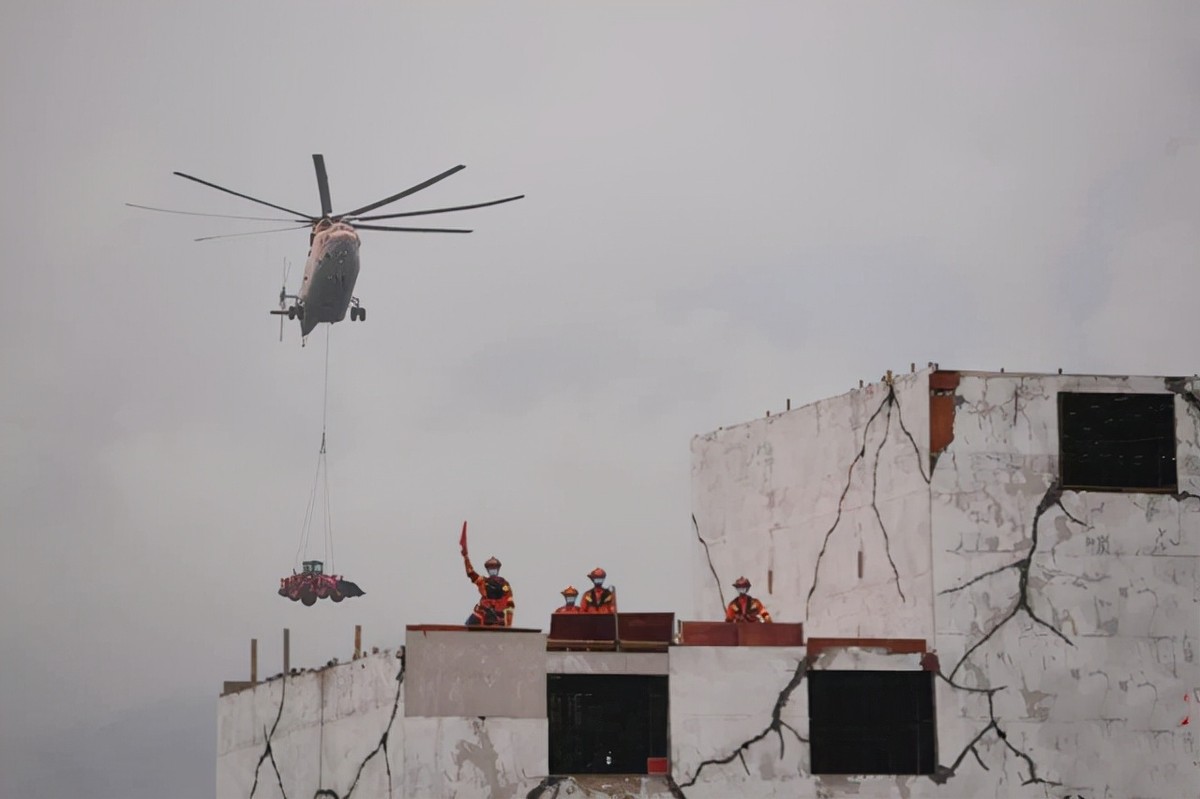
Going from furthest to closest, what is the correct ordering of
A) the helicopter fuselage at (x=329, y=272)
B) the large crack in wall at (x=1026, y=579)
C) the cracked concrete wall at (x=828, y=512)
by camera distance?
1. the helicopter fuselage at (x=329, y=272)
2. the cracked concrete wall at (x=828, y=512)
3. the large crack in wall at (x=1026, y=579)

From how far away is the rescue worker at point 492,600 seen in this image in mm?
32719

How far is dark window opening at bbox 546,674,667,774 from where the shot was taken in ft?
106

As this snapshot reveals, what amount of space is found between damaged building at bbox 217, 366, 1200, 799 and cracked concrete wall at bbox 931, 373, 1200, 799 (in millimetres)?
31

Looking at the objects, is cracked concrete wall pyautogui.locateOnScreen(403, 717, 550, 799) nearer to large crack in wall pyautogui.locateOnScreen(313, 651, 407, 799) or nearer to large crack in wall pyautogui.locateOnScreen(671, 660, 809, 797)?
large crack in wall pyautogui.locateOnScreen(313, 651, 407, 799)

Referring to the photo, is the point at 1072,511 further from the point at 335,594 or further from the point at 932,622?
the point at 335,594

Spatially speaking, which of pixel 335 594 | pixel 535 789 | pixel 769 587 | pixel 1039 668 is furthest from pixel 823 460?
pixel 335 594

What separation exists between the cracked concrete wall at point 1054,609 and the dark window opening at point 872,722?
357mm

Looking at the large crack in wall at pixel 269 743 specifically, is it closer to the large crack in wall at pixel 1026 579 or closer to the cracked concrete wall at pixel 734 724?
the cracked concrete wall at pixel 734 724

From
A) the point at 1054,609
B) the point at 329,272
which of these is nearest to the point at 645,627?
the point at 1054,609

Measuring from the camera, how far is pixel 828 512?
116ft

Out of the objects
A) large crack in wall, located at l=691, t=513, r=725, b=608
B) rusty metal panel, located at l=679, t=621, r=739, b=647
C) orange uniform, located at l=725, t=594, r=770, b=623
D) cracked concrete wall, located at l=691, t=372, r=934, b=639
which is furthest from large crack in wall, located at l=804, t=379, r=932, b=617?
large crack in wall, located at l=691, t=513, r=725, b=608

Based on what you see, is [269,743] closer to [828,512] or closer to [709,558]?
[709,558]

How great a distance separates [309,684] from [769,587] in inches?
317

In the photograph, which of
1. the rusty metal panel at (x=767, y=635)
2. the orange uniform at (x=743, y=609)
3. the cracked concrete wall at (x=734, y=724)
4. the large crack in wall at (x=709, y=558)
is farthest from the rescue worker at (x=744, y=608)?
the large crack in wall at (x=709, y=558)
